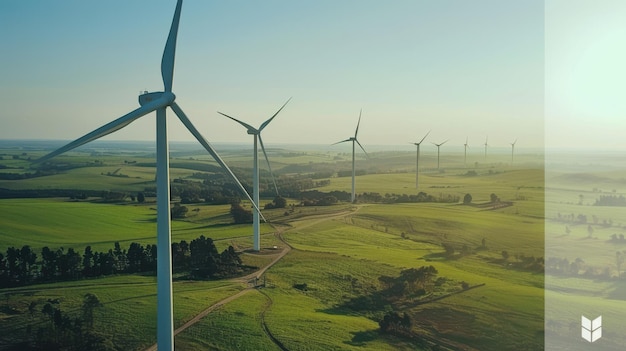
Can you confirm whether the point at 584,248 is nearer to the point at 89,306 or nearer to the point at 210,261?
the point at 210,261

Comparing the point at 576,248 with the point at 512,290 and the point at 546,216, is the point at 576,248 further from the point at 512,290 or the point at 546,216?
the point at 546,216

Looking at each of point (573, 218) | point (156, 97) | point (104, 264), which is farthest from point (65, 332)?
point (573, 218)

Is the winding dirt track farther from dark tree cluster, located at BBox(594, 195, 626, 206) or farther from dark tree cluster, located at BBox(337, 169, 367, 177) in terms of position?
dark tree cluster, located at BBox(337, 169, 367, 177)

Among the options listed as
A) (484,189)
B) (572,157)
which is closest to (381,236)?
(572,157)

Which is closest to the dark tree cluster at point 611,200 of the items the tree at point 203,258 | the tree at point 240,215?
the tree at point 240,215

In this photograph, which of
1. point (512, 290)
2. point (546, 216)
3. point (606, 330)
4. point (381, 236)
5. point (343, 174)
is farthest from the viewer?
point (343, 174)

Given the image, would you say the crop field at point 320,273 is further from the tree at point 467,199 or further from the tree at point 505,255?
the tree at point 467,199
